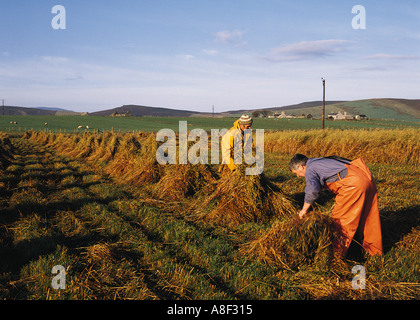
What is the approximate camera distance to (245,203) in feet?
19.7

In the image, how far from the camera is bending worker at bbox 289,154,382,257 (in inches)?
156

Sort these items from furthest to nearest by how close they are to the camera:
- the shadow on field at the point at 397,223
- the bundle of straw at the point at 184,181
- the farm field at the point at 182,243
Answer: the bundle of straw at the point at 184,181
the shadow on field at the point at 397,223
the farm field at the point at 182,243

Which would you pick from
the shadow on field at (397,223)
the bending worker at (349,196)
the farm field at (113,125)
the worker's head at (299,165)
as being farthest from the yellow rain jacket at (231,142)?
the farm field at (113,125)

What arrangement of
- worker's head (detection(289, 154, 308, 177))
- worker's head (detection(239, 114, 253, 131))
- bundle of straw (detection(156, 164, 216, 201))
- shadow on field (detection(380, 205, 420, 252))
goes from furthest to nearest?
bundle of straw (detection(156, 164, 216, 201))
worker's head (detection(239, 114, 253, 131))
shadow on field (detection(380, 205, 420, 252))
worker's head (detection(289, 154, 308, 177))

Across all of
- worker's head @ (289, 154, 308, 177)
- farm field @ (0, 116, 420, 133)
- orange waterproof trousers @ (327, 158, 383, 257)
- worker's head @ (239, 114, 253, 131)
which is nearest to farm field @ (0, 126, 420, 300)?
orange waterproof trousers @ (327, 158, 383, 257)

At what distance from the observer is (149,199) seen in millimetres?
7301

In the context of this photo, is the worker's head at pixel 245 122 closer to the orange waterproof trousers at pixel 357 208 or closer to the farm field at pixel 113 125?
the orange waterproof trousers at pixel 357 208

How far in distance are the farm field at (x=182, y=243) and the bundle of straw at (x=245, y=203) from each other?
0.03 metres

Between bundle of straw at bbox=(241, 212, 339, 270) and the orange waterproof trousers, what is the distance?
0.16 metres

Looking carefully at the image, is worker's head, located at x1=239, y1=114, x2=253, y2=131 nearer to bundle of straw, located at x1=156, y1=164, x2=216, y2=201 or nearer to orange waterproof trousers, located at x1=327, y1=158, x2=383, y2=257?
bundle of straw, located at x1=156, y1=164, x2=216, y2=201

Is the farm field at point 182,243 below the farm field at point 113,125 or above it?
below

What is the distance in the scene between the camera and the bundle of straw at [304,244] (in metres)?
3.92
